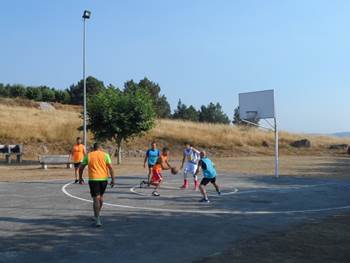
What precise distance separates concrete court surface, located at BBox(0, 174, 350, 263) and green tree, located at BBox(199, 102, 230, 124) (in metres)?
77.2

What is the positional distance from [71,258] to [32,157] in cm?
3338

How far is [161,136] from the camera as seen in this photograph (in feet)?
168

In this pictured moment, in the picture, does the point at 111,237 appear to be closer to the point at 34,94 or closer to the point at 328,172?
the point at 328,172

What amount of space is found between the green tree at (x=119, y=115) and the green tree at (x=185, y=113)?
5664 cm

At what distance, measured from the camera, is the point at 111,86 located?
37.4 meters

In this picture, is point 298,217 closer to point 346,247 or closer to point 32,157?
point 346,247

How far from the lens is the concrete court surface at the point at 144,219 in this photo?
8461 mm

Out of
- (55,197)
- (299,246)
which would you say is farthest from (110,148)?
(299,246)

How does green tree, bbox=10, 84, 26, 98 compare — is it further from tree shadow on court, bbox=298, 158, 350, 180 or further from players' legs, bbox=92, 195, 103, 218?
players' legs, bbox=92, 195, 103, 218

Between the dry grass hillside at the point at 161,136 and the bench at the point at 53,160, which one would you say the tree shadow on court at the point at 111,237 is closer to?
the bench at the point at 53,160

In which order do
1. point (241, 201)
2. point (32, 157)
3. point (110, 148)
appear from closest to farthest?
point (241, 201) → point (32, 157) → point (110, 148)

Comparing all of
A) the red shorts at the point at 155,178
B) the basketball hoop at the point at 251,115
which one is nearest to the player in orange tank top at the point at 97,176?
the red shorts at the point at 155,178

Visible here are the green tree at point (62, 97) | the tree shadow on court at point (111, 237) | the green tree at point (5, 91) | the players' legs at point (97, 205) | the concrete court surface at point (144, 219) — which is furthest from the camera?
the green tree at point (5, 91)

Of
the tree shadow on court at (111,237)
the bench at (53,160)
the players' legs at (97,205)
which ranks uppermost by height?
the bench at (53,160)
